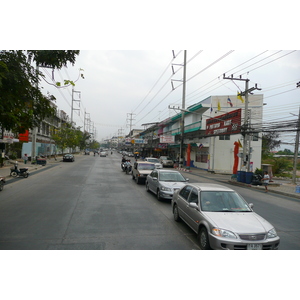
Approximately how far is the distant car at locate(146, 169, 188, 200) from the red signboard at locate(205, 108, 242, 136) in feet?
48.9

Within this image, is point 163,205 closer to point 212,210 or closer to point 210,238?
point 212,210

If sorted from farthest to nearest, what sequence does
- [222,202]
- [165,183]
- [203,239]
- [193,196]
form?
[165,183], [193,196], [222,202], [203,239]

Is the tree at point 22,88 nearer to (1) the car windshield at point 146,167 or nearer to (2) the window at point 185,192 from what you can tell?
(2) the window at point 185,192

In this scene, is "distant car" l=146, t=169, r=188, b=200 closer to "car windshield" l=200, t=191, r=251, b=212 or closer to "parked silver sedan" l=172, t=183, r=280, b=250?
"parked silver sedan" l=172, t=183, r=280, b=250

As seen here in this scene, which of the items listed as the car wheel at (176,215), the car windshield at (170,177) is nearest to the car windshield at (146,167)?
the car windshield at (170,177)

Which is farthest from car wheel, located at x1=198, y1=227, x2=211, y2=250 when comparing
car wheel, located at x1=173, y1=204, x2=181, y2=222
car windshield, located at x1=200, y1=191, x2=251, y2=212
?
car wheel, located at x1=173, y1=204, x2=181, y2=222

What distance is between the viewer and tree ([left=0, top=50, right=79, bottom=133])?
7.76 metres

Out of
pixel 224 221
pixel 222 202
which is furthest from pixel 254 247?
pixel 222 202

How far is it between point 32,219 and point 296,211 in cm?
1097

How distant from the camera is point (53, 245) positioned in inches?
254

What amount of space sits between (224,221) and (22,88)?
7.02m

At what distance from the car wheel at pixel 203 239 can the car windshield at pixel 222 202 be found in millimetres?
668

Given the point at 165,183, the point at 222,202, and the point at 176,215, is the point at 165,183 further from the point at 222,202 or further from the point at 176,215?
the point at 222,202

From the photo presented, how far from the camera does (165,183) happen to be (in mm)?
12828
